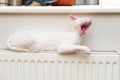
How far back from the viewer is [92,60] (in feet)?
4.00

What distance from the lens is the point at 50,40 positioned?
4.23 feet

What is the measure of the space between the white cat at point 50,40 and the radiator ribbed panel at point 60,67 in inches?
2.1

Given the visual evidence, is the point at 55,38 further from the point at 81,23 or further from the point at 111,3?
the point at 111,3

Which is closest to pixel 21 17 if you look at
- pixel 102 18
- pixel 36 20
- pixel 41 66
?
pixel 36 20

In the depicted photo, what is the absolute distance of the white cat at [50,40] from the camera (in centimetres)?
125

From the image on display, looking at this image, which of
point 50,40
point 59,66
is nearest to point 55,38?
point 50,40

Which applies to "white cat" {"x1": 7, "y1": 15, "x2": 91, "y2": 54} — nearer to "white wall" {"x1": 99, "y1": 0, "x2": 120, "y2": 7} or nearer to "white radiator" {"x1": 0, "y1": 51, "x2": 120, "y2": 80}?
"white radiator" {"x1": 0, "y1": 51, "x2": 120, "y2": 80}

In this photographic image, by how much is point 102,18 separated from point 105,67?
271 millimetres

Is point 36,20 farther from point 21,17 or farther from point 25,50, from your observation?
point 25,50

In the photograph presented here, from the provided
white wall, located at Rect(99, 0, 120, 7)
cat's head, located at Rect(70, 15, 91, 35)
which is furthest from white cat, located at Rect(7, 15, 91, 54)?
white wall, located at Rect(99, 0, 120, 7)

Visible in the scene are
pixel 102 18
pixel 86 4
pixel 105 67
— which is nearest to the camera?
pixel 105 67

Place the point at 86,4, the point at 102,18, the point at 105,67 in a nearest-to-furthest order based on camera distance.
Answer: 1. the point at 105,67
2. the point at 102,18
3. the point at 86,4

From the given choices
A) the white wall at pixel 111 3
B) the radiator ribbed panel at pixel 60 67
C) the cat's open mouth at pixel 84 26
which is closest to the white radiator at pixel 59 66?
the radiator ribbed panel at pixel 60 67

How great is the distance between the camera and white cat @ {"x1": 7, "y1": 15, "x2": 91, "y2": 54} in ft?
4.11
